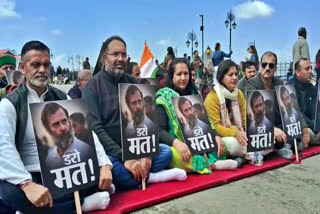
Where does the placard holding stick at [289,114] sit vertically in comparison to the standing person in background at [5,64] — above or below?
below

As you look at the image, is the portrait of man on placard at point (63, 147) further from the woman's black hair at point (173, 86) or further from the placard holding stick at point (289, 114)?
the placard holding stick at point (289, 114)

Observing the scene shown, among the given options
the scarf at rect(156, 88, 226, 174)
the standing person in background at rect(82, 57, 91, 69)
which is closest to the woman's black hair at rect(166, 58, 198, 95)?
the scarf at rect(156, 88, 226, 174)

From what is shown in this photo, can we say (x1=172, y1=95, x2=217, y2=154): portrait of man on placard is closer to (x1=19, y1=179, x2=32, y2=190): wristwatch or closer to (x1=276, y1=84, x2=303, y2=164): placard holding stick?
(x1=276, y1=84, x2=303, y2=164): placard holding stick

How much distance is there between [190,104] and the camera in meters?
3.77

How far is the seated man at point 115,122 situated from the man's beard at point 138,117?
23cm

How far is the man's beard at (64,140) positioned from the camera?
8.26 ft

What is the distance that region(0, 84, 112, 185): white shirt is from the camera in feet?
7.66

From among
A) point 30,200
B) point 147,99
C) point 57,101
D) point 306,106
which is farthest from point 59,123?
point 306,106

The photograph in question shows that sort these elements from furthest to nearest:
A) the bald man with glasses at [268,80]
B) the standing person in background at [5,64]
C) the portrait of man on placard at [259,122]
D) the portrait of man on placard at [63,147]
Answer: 1. the standing person in background at [5,64]
2. the bald man with glasses at [268,80]
3. the portrait of man on placard at [259,122]
4. the portrait of man on placard at [63,147]

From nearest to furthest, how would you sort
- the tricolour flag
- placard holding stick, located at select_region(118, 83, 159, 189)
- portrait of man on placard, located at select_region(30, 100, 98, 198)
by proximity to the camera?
portrait of man on placard, located at select_region(30, 100, 98, 198) → placard holding stick, located at select_region(118, 83, 159, 189) → the tricolour flag

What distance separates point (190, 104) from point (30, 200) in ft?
6.53

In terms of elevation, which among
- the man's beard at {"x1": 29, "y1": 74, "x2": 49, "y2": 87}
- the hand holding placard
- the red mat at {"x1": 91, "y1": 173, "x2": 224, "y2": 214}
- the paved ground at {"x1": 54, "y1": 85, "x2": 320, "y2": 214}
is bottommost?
the paved ground at {"x1": 54, "y1": 85, "x2": 320, "y2": 214}

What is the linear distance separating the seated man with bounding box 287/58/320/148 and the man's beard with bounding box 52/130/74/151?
Answer: 384 centimetres

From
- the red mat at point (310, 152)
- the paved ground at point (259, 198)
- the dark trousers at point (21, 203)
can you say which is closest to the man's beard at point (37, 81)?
the dark trousers at point (21, 203)
